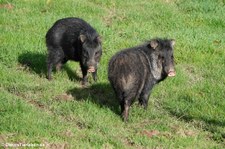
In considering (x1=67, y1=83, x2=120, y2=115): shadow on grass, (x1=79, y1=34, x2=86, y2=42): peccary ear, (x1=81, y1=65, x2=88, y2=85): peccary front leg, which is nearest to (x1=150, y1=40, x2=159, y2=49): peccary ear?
(x1=67, y1=83, x2=120, y2=115): shadow on grass

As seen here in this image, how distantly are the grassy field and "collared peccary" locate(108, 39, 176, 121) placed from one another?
358 mm

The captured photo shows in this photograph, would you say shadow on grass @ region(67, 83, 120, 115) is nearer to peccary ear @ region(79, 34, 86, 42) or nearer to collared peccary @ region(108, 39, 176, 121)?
collared peccary @ region(108, 39, 176, 121)

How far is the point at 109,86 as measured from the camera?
9.80 meters

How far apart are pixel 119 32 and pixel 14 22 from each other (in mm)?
2582

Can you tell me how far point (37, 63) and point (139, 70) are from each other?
3.25m

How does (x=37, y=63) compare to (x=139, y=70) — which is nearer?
(x=139, y=70)

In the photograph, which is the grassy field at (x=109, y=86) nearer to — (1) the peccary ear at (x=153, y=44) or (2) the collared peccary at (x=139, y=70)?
(2) the collared peccary at (x=139, y=70)

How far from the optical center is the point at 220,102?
30.0 feet

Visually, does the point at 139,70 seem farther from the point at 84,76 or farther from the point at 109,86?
the point at 84,76

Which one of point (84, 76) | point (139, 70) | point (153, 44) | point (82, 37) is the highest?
point (153, 44)

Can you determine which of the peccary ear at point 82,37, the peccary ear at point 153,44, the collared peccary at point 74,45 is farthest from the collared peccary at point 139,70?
the peccary ear at point 82,37

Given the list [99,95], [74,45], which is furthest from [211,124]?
[74,45]

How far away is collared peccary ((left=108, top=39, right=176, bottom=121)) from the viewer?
8.03 metres

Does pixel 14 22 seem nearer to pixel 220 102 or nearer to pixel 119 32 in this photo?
pixel 119 32
